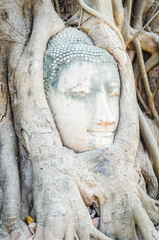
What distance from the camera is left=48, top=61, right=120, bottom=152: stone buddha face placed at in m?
1.96

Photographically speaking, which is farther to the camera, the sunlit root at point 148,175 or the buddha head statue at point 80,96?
the sunlit root at point 148,175

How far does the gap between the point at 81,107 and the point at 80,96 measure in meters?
0.06

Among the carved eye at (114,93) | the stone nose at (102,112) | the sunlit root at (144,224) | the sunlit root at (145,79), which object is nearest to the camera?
the sunlit root at (144,224)

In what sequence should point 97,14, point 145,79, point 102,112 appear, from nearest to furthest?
point 102,112 → point 97,14 → point 145,79

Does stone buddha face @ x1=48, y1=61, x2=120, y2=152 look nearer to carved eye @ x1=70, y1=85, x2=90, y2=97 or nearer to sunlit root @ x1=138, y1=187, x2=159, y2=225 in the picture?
carved eye @ x1=70, y1=85, x2=90, y2=97

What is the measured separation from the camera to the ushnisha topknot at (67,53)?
6.63 ft

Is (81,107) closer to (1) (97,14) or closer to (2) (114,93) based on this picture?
(2) (114,93)

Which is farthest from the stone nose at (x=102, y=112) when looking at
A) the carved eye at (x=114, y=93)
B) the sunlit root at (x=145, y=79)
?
the sunlit root at (x=145, y=79)

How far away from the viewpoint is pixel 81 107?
1.96 metres

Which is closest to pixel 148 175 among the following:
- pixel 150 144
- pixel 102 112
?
pixel 150 144

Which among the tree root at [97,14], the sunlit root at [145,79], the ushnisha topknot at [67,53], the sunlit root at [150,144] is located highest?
the tree root at [97,14]

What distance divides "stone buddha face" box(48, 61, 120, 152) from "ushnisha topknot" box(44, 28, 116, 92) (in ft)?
0.12

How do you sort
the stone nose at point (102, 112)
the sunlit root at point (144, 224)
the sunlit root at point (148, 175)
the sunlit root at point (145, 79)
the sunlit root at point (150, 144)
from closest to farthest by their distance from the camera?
the sunlit root at point (144, 224)
the stone nose at point (102, 112)
the sunlit root at point (148, 175)
the sunlit root at point (150, 144)
the sunlit root at point (145, 79)

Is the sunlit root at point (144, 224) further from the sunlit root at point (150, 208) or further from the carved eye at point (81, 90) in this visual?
the carved eye at point (81, 90)
